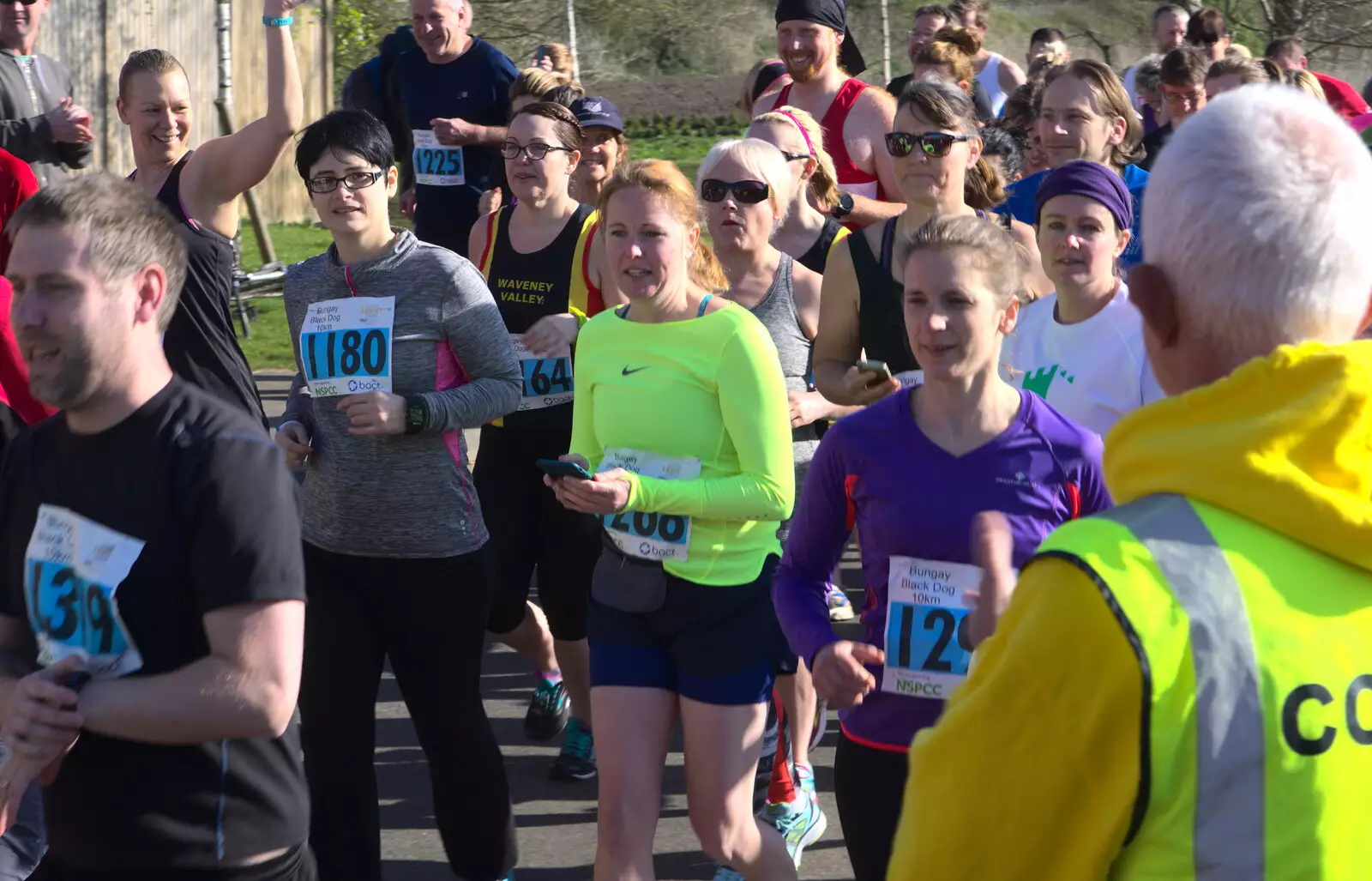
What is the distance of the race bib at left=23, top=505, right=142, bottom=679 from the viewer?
2.47 metres

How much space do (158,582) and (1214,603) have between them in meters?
1.70

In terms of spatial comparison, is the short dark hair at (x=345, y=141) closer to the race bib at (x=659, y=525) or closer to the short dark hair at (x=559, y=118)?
the race bib at (x=659, y=525)

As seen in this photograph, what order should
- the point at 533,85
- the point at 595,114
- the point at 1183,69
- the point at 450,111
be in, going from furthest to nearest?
the point at 1183,69 → the point at 450,111 → the point at 533,85 → the point at 595,114

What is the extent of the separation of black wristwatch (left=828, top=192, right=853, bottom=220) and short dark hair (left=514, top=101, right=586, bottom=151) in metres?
1.06

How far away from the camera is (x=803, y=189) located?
18.0 ft

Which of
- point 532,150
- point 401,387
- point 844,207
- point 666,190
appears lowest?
point 401,387

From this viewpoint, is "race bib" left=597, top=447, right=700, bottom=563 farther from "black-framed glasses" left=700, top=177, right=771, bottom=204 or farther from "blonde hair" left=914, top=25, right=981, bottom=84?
"blonde hair" left=914, top=25, right=981, bottom=84

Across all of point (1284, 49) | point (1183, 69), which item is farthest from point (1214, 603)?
point (1284, 49)

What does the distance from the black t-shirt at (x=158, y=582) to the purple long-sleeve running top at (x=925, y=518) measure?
1114 mm

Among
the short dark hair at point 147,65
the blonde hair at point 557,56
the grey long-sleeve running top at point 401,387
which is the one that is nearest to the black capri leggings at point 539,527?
the grey long-sleeve running top at point 401,387

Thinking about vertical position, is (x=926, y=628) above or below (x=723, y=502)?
below

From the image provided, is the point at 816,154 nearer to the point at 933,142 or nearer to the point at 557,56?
the point at 933,142

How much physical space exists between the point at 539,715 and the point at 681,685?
77.3 inches

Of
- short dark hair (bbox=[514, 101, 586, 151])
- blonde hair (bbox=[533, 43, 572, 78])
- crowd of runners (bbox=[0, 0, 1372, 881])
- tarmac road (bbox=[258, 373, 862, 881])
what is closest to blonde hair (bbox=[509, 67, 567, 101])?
short dark hair (bbox=[514, 101, 586, 151])
